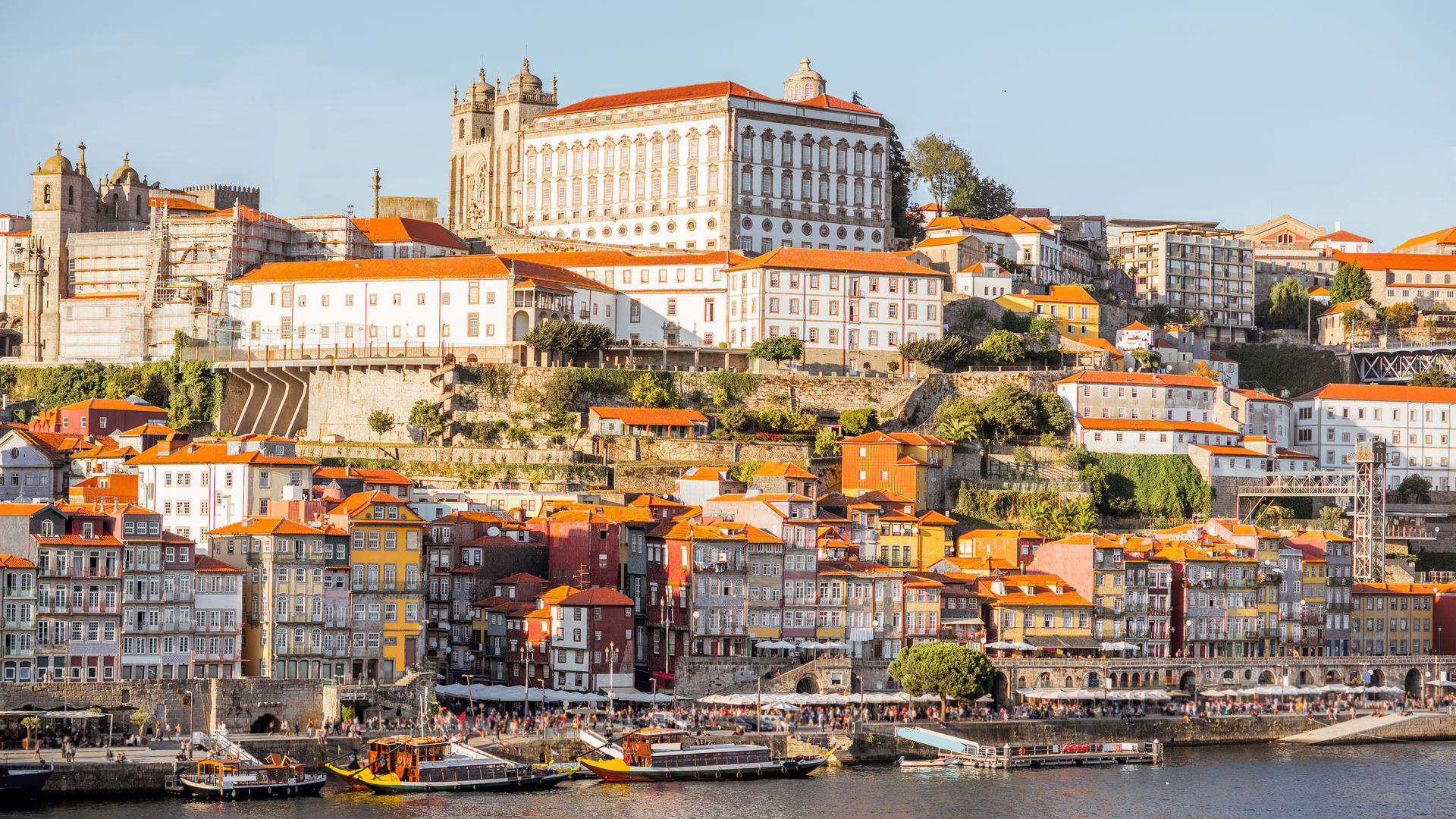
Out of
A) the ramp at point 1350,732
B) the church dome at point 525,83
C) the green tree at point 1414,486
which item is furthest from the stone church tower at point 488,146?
the ramp at point 1350,732

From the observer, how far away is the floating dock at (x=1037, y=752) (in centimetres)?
7331

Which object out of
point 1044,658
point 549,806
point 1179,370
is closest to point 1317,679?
point 1044,658

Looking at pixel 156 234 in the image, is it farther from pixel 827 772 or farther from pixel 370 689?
pixel 827 772

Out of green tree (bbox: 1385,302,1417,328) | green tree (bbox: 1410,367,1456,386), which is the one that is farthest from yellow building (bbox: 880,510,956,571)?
green tree (bbox: 1385,302,1417,328)

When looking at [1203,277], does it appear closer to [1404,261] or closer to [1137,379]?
[1404,261]

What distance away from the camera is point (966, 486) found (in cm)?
9506

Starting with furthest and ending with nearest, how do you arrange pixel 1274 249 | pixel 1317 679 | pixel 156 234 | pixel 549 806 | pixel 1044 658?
1. pixel 1274 249
2. pixel 156 234
3. pixel 1317 679
4. pixel 1044 658
5. pixel 549 806

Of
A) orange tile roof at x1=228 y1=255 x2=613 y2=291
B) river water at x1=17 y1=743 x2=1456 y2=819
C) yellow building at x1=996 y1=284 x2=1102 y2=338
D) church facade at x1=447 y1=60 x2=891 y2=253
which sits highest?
church facade at x1=447 y1=60 x2=891 y2=253

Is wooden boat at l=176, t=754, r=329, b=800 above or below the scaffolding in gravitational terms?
below

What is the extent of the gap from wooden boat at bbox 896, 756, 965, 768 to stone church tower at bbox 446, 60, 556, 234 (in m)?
64.3

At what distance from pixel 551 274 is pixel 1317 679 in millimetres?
42450

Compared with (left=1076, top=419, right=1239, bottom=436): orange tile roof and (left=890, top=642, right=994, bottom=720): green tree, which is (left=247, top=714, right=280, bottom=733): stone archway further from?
(left=1076, top=419, right=1239, bottom=436): orange tile roof

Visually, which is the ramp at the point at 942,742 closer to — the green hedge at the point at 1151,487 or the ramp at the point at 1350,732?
the ramp at the point at 1350,732

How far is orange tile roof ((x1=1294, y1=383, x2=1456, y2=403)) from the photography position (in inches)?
4328
